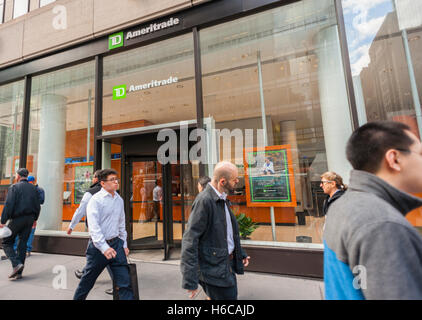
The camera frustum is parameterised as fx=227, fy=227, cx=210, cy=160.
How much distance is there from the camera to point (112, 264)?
8.89 ft

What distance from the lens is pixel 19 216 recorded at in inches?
166

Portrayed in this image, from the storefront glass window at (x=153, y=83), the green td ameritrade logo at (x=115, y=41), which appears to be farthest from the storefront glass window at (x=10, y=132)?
the green td ameritrade logo at (x=115, y=41)

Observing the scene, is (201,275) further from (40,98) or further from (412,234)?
(40,98)

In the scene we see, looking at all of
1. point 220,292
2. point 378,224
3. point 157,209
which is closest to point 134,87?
point 157,209

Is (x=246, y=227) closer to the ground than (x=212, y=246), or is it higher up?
closer to the ground

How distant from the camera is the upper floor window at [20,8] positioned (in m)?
7.17

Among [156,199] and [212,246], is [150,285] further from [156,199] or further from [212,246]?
[156,199]

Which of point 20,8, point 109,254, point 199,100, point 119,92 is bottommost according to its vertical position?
point 109,254

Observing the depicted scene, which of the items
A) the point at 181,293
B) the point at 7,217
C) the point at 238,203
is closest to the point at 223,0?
the point at 238,203

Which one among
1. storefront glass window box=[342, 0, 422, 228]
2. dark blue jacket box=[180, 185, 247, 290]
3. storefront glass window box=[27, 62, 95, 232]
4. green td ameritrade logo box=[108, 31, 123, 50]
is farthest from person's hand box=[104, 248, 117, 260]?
Answer: green td ameritrade logo box=[108, 31, 123, 50]

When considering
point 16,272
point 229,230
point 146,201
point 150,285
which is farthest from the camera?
point 146,201

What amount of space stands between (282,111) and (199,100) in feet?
6.21

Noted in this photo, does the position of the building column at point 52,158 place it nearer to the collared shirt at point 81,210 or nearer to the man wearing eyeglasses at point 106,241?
the collared shirt at point 81,210

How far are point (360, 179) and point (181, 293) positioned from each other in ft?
10.7
